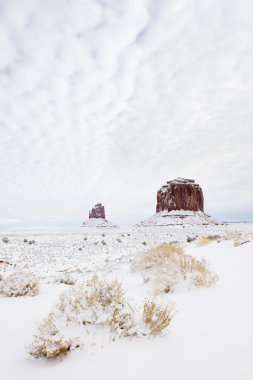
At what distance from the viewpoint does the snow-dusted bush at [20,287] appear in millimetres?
6357

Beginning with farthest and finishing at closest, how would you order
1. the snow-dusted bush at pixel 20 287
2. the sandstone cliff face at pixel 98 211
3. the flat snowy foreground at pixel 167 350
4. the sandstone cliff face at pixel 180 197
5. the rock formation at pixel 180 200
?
the sandstone cliff face at pixel 98 211 → the sandstone cliff face at pixel 180 197 → the rock formation at pixel 180 200 → the snow-dusted bush at pixel 20 287 → the flat snowy foreground at pixel 167 350

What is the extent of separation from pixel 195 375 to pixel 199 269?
3.83 metres

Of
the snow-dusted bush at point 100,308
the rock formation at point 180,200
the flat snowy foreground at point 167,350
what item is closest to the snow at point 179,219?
the rock formation at point 180,200

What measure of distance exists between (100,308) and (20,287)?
146 inches

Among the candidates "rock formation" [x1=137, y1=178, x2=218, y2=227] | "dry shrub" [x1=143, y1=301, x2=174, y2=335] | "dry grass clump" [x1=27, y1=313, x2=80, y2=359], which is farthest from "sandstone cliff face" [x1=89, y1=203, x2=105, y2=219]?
"dry grass clump" [x1=27, y1=313, x2=80, y2=359]

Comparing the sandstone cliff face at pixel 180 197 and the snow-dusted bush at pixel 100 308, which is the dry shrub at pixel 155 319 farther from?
the sandstone cliff face at pixel 180 197

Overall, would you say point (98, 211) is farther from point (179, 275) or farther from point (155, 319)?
point (155, 319)

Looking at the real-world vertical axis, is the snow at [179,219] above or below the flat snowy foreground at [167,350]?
above

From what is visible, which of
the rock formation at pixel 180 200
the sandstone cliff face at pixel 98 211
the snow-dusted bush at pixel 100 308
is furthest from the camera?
the sandstone cliff face at pixel 98 211

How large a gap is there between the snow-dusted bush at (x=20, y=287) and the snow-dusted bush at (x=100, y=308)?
3084mm

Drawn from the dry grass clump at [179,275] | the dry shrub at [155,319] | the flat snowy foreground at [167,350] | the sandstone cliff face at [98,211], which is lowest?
the flat snowy foreground at [167,350]

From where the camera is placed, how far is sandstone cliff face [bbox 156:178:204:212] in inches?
5817

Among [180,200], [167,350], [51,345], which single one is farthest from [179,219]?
[51,345]

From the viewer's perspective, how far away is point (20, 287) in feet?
21.1
